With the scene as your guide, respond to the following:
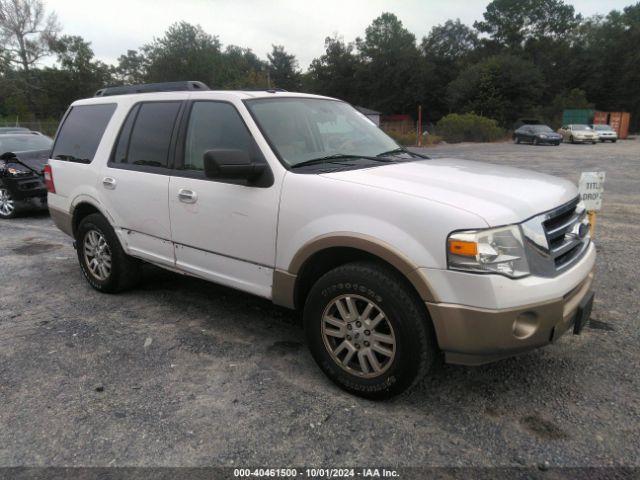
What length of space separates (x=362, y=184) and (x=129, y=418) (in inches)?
75.0

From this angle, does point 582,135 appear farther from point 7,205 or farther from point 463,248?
point 463,248

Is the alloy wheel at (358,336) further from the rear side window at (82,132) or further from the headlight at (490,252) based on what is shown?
the rear side window at (82,132)

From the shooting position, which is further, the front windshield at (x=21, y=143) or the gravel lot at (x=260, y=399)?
the front windshield at (x=21, y=143)

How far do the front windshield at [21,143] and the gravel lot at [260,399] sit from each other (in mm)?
6389

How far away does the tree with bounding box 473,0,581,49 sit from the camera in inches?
3243

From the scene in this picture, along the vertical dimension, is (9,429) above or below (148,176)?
below

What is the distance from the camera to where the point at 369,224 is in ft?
9.17

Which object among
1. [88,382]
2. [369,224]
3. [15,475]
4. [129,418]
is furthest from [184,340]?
[369,224]

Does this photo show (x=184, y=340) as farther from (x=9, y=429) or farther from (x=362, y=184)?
(x=362, y=184)

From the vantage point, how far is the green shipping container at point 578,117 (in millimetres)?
50312

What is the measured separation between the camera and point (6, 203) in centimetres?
902

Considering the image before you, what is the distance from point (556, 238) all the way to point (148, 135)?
323cm

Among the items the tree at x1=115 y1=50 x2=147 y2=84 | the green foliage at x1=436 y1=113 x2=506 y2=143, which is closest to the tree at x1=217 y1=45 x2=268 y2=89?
the tree at x1=115 y1=50 x2=147 y2=84

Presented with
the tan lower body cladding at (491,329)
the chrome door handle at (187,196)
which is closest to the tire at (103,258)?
the chrome door handle at (187,196)
